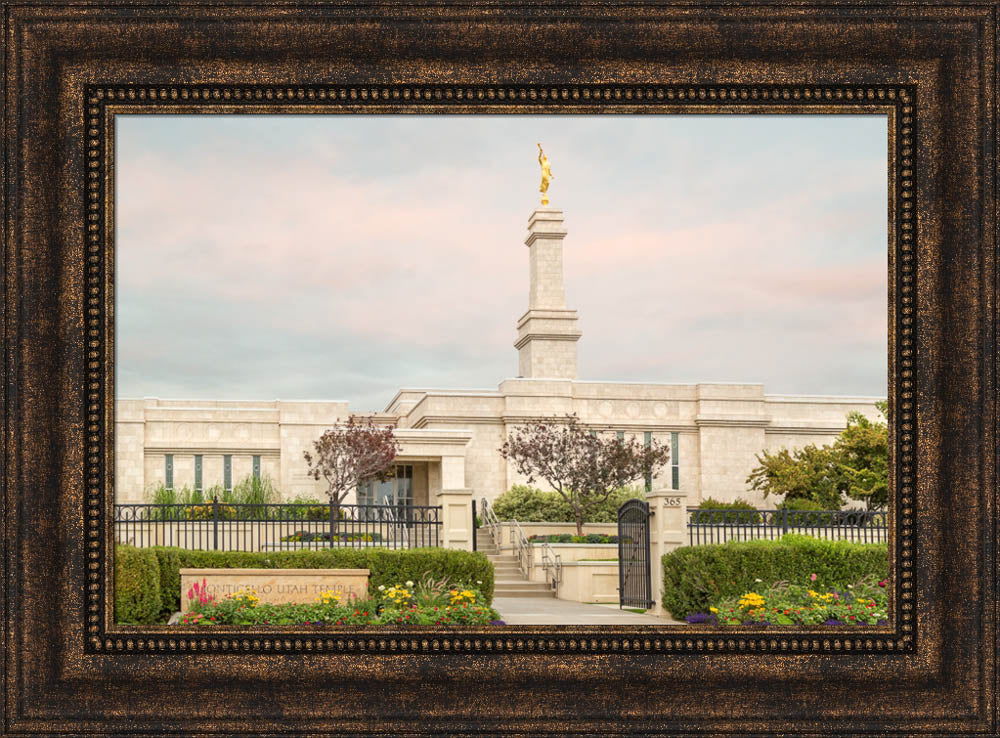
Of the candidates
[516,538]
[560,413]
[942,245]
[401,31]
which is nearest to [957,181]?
[942,245]

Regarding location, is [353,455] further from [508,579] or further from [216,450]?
[508,579]

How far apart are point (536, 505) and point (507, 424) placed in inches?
226

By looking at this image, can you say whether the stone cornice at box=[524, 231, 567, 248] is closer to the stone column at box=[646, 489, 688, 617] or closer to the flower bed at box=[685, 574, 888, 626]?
the stone column at box=[646, 489, 688, 617]

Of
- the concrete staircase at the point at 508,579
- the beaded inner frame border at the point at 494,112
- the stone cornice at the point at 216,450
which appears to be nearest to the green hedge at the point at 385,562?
the concrete staircase at the point at 508,579

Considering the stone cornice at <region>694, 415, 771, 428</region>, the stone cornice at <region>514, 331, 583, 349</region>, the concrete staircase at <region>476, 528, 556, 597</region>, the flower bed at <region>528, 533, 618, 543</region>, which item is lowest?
the concrete staircase at <region>476, 528, 556, 597</region>

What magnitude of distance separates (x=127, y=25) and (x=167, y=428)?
37197mm

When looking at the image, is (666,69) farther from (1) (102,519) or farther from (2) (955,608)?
(1) (102,519)

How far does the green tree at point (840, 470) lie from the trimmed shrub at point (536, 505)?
17.9 feet

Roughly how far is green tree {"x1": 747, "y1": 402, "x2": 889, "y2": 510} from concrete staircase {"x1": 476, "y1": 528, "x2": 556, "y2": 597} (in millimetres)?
12338

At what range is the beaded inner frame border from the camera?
248 inches

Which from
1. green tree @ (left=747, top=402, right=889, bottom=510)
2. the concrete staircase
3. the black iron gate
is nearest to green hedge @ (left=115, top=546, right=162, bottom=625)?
the black iron gate

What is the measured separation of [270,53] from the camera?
653 cm

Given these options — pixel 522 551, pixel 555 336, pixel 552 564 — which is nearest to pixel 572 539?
pixel 522 551

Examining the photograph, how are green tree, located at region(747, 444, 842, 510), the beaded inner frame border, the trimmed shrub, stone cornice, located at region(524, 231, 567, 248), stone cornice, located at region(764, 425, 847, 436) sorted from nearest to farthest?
the beaded inner frame border → the trimmed shrub → green tree, located at region(747, 444, 842, 510) → stone cornice, located at region(764, 425, 847, 436) → stone cornice, located at region(524, 231, 567, 248)
